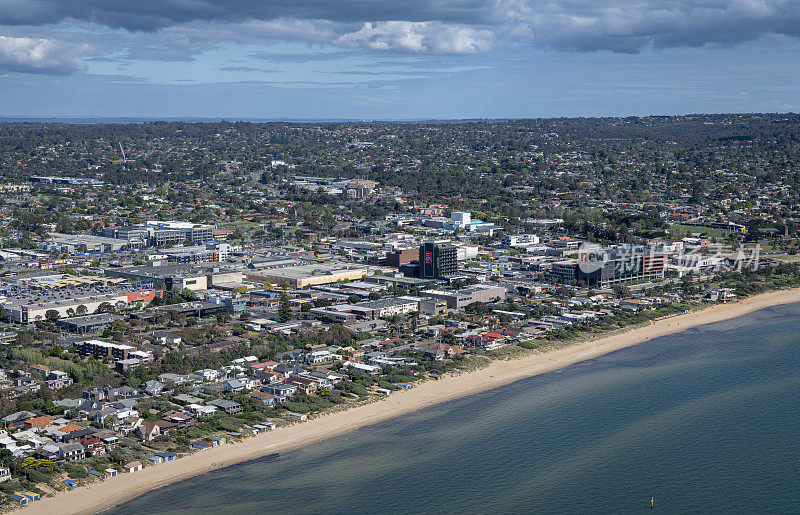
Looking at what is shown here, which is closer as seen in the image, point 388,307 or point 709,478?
point 709,478

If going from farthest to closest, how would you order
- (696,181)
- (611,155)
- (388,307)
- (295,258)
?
(611,155)
(696,181)
(295,258)
(388,307)

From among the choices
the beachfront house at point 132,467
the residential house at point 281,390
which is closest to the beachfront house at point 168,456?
the beachfront house at point 132,467

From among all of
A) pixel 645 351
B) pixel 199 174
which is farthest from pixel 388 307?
pixel 199 174

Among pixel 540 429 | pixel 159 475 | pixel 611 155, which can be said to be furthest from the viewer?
pixel 611 155

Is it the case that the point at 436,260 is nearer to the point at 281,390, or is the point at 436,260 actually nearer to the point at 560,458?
the point at 281,390

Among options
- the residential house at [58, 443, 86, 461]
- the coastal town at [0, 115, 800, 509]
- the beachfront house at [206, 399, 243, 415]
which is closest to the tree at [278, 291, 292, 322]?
the coastal town at [0, 115, 800, 509]

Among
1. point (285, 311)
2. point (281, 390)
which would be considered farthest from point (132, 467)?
point (285, 311)

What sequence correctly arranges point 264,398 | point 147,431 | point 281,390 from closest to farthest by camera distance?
point 147,431
point 264,398
point 281,390

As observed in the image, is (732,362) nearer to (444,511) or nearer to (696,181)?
(444,511)
